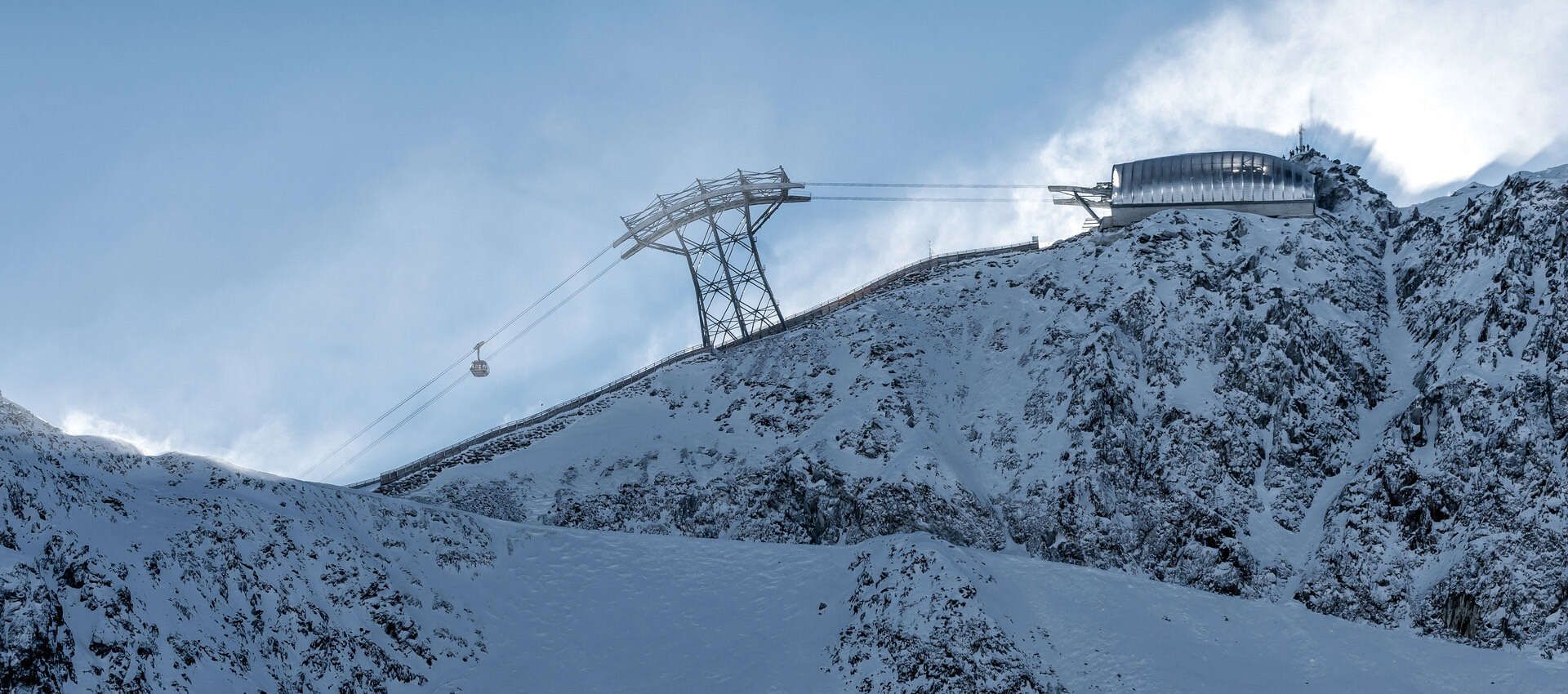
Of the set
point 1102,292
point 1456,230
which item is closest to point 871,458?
point 1102,292

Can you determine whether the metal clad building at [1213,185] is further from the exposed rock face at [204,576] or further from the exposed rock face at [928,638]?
the exposed rock face at [204,576]

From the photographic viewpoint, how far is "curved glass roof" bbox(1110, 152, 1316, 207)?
91625 millimetres

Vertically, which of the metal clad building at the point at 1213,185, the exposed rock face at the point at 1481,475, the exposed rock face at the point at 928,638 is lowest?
the exposed rock face at the point at 928,638

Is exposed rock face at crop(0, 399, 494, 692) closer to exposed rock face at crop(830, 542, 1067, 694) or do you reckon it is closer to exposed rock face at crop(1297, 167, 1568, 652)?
Answer: exposed rock face at crop(830, 542, 1067, 694)

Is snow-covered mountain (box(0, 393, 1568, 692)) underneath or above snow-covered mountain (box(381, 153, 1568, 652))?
underneath

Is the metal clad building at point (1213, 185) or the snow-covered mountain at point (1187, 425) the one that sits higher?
the metal clad building at point (1213, 185)

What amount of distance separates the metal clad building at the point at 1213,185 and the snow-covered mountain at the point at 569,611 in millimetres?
39483

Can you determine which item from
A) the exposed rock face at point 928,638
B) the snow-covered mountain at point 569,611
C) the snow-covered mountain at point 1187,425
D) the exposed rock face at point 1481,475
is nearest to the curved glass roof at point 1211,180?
the snow-covered mountain at point 1187,425

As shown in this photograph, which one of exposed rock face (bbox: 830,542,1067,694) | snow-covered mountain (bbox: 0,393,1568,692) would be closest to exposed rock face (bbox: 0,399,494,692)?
snow-covered mountain (bbox: 0,393,1568,692)

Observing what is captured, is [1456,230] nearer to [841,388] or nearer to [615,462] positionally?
[841,388]

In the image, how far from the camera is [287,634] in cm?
5100

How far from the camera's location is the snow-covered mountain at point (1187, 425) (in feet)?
201

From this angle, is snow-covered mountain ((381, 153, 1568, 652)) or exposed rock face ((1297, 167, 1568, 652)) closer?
exposed rock face ((1297, 167, 1568, 652))

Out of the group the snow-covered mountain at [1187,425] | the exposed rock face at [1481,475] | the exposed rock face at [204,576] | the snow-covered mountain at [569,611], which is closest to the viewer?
the exposed rock face at [204,576]
